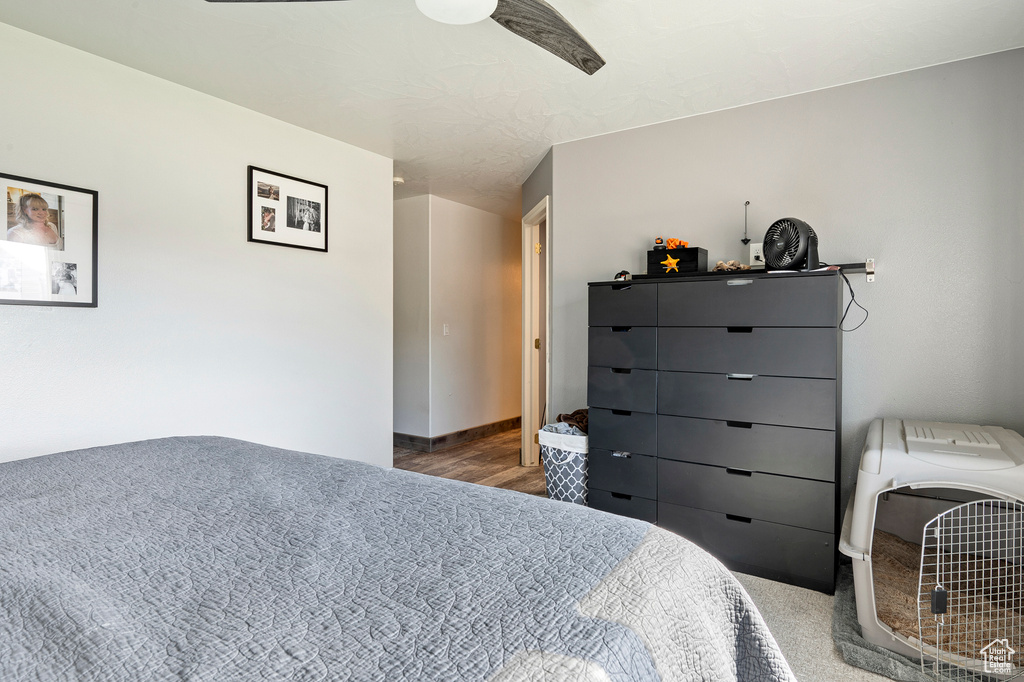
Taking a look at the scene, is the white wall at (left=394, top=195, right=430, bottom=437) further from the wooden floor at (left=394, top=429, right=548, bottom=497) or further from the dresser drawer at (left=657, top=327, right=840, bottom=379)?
the dresser drawer at (left=657, top=327, right=840, bottom=379)

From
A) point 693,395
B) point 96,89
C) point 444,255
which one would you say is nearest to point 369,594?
point 693,395

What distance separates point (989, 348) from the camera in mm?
2326

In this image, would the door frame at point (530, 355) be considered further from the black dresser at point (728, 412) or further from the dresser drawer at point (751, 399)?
the dresser drawer at point (751, 399)

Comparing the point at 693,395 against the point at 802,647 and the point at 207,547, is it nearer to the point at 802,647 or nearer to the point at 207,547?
the point at 802,647

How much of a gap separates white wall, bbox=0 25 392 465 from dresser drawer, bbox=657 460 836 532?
209cm

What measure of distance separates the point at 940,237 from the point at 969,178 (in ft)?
0.89

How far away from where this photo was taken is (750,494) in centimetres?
239

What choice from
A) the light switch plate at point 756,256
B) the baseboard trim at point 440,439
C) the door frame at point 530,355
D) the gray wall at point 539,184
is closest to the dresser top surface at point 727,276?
the light switch plate at point 756,256

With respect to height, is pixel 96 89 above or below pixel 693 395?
above

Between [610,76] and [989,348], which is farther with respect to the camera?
[610,76]

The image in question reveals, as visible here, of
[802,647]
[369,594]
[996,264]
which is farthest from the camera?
[996,264]

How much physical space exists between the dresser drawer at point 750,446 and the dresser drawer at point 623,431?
0.15ft

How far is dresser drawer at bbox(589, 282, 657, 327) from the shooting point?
266 cm

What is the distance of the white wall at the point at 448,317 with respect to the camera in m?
4.79
